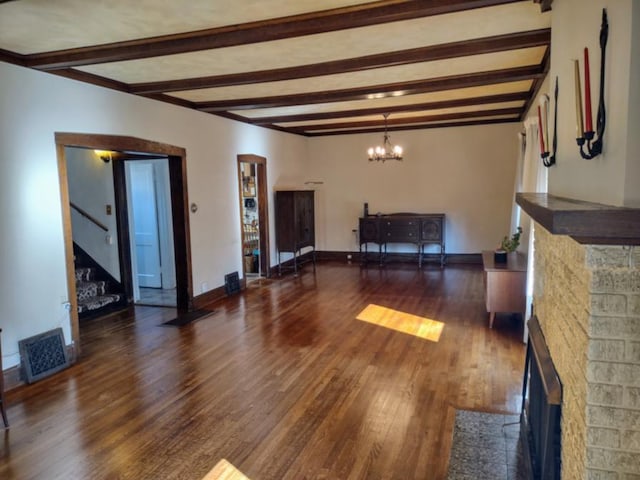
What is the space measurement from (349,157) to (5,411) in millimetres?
7456

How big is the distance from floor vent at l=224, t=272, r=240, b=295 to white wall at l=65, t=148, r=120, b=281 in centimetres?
151

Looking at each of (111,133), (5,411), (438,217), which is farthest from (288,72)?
(438,217)

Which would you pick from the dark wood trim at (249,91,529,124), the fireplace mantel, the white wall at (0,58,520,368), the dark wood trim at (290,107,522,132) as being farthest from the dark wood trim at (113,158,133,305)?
the fireplace mantel

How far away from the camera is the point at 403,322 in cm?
516

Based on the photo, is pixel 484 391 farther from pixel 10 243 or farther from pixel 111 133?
pixel 111 133

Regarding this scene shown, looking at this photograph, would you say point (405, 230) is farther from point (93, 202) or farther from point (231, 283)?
point (93, 202)

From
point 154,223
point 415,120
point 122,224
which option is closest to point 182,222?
point 122,224

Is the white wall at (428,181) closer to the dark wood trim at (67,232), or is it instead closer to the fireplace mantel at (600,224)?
the dark wood trim at (67,232)

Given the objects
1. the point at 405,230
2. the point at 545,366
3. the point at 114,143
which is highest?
the point at 114,143

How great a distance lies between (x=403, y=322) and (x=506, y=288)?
1.19m

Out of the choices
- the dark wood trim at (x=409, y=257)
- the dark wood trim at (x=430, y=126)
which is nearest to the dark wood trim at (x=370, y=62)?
the dark wood trim at (x=430, y=126)

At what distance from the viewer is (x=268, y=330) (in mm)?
5035

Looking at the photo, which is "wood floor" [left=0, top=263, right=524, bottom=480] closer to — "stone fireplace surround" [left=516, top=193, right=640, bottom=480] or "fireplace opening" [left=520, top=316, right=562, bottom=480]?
"fireplace opening" [left=520, top=316, right=562, bottom=480]

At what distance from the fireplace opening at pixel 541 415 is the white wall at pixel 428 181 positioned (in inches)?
241
